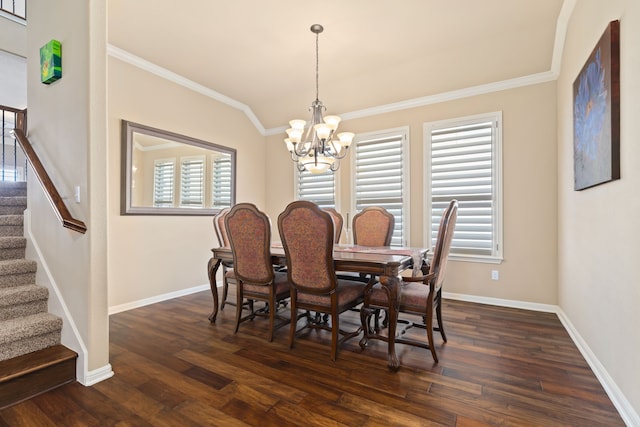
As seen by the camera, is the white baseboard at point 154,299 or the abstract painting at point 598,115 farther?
the white baseboard at point 154,299

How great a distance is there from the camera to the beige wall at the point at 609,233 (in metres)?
1.68

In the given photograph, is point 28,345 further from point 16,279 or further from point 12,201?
point 12,201

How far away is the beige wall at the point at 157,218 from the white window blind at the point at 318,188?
3.35 feet

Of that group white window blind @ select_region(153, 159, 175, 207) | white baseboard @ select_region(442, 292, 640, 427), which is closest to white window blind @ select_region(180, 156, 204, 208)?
white window blind @ select_region(153, 159, 175, 207)

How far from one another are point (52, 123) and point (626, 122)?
12.7ft

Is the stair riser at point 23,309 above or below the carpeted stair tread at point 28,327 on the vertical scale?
above

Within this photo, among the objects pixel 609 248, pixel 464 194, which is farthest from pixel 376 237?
pixel 609 248

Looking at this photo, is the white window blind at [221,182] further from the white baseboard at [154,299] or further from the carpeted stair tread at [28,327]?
the carpeted stair tread at [28,327]

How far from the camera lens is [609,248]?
2.01 metres

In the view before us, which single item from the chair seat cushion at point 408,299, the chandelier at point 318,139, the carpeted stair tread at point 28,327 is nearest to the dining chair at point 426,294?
the chair seat cushion at point 408,299

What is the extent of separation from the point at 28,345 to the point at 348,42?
12.7ft

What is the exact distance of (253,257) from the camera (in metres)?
2.82

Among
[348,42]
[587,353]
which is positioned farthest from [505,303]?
[348,42]

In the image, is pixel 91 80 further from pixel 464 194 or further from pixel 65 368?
pixel 464 194
